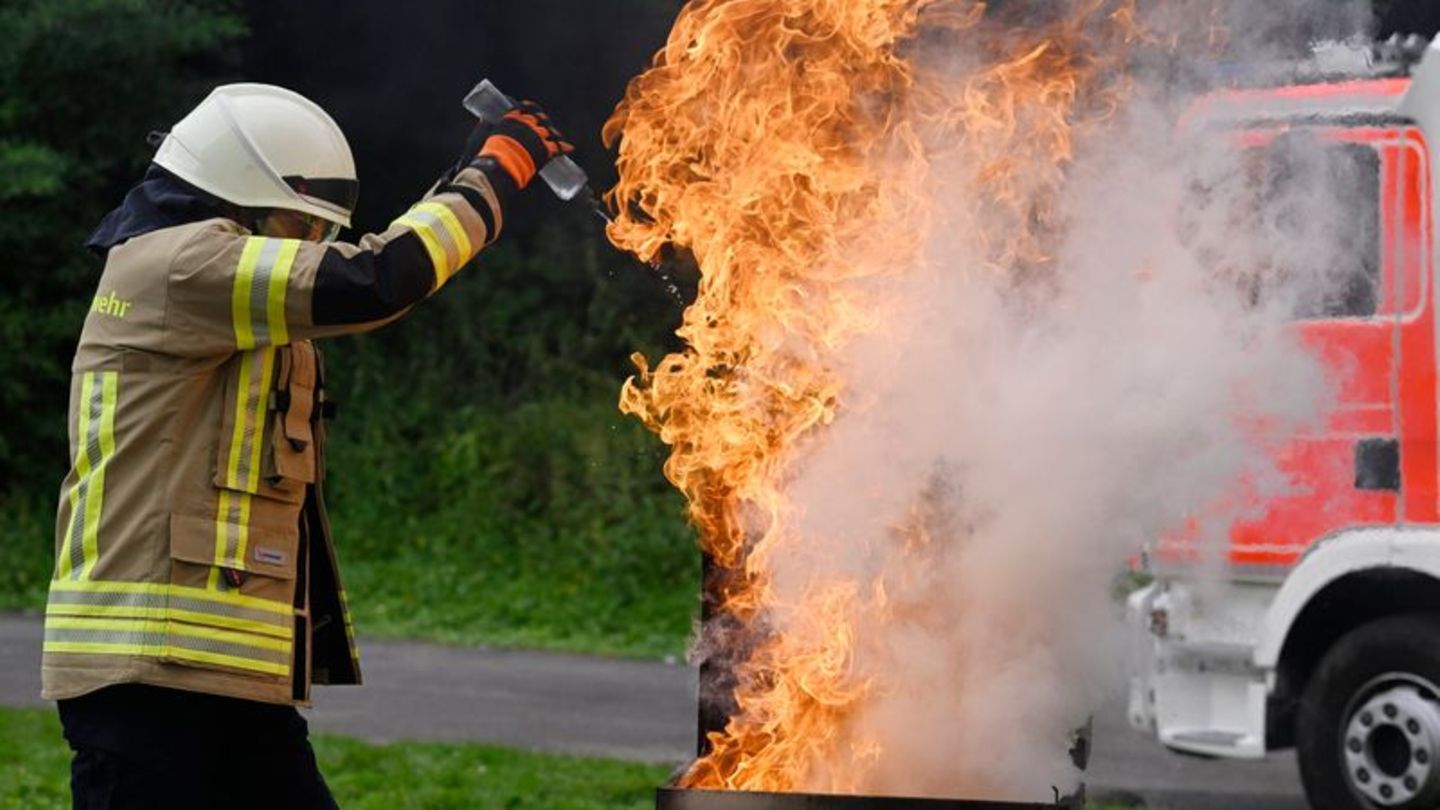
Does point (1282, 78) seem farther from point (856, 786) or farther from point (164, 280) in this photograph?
point (164, 280)

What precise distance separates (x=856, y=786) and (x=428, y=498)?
34.3 feet

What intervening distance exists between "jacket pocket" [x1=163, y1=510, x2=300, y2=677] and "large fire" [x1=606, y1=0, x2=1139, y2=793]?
101cm

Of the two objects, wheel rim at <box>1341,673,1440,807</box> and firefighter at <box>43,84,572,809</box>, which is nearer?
firefighter at <box>43,84,572,809</box>

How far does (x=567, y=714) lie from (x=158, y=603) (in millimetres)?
5827

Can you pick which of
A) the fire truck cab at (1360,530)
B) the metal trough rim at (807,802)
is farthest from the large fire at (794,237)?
the fire truck cab at (1360,530)

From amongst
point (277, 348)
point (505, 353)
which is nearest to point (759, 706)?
point (277, 348)

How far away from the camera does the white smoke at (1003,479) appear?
193 inches

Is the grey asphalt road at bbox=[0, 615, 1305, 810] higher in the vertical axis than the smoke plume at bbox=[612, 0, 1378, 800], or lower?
lower

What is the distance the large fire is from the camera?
192 inches

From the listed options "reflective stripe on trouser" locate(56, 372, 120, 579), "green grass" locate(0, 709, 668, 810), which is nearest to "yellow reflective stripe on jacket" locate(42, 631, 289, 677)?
"reflective stripe on trouser" locate(56, 372, 120, 579)

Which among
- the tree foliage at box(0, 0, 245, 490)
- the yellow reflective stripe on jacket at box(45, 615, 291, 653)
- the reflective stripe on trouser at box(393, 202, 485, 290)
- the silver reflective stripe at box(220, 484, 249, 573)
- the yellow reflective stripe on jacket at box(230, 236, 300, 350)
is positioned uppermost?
the tree foliage at box(0, 0, 245, 490)

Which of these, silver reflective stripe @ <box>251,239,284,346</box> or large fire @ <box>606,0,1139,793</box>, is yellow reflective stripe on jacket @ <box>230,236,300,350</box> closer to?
silver reflective stripe @ <box>251,239,284,346</box>

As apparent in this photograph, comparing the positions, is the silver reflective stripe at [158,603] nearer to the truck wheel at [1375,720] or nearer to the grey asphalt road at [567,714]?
the truck wheel at [1375,720]

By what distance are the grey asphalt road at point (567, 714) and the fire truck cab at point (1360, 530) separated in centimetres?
90
